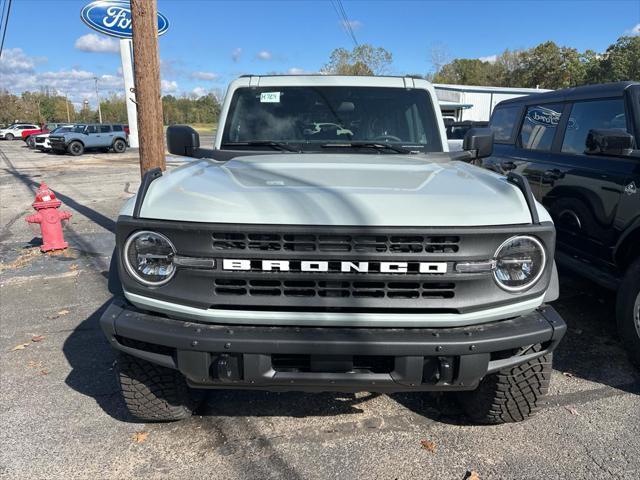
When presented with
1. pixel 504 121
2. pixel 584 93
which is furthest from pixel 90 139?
pixel 584 93

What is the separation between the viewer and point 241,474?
102 inches

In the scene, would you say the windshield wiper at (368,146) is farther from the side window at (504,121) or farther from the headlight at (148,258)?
the side window at (504,121)

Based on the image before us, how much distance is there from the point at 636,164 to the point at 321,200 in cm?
289

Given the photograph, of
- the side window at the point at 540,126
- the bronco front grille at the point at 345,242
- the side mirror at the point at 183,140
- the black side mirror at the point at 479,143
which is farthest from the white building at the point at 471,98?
the bronco front grille at the point at 345,242

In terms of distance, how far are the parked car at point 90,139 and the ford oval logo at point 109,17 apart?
33.8ft

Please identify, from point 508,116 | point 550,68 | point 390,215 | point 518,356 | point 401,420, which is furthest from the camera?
point 550,68

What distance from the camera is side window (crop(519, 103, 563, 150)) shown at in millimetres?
5332

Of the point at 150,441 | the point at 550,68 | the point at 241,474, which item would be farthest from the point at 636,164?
the point at 550,68

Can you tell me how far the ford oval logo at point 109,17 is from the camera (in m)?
19.4

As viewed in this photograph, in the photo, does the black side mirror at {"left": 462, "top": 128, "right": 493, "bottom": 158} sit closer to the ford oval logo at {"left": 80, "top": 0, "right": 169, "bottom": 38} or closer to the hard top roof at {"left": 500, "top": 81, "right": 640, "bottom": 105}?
the hard top roof at {"left": 500, "top": 81, "right": 640, "bottom": 105}

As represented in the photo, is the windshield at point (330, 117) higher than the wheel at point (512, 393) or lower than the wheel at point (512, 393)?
higher

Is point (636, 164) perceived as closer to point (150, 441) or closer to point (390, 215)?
point (390, 215)

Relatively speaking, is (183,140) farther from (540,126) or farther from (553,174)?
(540,126)

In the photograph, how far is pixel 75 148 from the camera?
29.4 m
